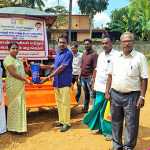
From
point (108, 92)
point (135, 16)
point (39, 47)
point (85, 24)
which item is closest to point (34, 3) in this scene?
point (85, 24)

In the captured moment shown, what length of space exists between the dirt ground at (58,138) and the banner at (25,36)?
5.76 ft

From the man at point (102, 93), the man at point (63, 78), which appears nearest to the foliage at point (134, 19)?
the man at point (63, 78)

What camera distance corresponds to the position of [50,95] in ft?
32.0

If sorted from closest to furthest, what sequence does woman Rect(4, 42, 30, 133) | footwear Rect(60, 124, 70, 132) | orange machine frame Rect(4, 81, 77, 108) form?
woman Rect(4, 42, 30, 133), footwear Rect(60, 124, 70, 132), orange machine frame Rect(4, 81, 77, 108)

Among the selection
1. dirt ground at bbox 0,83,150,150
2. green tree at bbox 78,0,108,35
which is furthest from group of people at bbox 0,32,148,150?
green tree at bbox 78,0,108,35

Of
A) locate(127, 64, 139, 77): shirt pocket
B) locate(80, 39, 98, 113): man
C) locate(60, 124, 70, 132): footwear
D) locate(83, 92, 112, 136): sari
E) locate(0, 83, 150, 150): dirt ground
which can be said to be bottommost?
locate(0, 83, 150, 150): dirt ground

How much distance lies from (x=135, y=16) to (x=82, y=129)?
28166 mm

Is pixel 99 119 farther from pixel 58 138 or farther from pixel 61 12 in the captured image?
pixel 61 12

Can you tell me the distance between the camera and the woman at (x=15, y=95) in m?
8.32

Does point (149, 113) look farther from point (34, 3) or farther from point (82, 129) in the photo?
point (34, 3)

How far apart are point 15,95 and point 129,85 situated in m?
2.58

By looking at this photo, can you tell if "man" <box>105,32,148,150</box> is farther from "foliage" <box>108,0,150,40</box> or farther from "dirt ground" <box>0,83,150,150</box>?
"foliage" <box>108,0,150,40</box>

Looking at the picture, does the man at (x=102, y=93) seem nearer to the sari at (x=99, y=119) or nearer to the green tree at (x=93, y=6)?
the sari at (x=99, y=119)

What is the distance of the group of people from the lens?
6.64 metres
